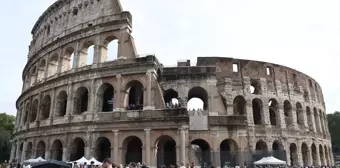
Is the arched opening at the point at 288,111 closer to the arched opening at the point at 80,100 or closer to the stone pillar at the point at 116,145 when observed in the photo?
the stone pillar at the point at 116,145

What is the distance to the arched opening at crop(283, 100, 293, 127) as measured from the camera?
943 inches

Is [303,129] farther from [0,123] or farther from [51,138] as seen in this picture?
[0,123]

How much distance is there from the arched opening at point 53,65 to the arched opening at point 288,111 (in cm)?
2051

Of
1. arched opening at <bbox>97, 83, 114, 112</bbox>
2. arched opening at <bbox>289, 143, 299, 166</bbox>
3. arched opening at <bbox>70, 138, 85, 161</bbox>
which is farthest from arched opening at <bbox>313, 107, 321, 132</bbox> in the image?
arched opening at <bbox>70, 138, 85, 161</bbox>

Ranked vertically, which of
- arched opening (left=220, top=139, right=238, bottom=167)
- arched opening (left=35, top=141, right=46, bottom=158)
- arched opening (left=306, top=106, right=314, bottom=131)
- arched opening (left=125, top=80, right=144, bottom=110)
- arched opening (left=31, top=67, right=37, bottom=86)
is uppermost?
arched opening (left=31, top=67, right=37, bottom=86)

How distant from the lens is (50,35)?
2503 cm

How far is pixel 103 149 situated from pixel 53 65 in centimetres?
917

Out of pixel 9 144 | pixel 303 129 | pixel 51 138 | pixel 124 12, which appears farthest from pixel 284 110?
pixel 9 144

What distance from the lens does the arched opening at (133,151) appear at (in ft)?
62.5

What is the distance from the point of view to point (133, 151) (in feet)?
65.2

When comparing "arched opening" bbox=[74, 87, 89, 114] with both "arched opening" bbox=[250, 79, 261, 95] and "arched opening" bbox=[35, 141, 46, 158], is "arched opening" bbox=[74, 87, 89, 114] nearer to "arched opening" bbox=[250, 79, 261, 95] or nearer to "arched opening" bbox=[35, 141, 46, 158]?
"arched opening" bbox=[35, 141, 46, 158]

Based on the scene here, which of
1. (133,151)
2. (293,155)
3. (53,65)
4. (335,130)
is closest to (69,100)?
(53,65)

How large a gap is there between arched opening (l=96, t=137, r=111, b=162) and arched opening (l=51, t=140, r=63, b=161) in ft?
10.7

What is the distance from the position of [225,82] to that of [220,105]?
3274mm
